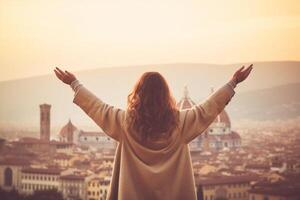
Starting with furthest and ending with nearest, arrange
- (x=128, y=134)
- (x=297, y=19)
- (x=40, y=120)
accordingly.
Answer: (x=40, y=120) → (x=297, y=19) → (x=128, y=134)

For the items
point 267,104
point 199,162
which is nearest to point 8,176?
point 199,162

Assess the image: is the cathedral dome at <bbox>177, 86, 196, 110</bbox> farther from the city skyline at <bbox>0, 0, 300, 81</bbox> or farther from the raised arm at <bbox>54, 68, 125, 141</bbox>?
the raised arm at <bbox>54, 68, 125, 141</bbox>

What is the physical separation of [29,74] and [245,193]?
5.29ft

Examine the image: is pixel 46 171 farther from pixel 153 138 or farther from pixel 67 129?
pixel 153 138

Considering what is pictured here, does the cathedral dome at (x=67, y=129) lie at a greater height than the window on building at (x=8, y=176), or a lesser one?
greater

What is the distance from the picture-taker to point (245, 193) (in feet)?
11.9

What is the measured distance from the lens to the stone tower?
390 centimetres

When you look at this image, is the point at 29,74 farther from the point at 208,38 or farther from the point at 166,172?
the point at 166,172

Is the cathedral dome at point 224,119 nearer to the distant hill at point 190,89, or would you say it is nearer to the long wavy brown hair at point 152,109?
the distant hill at point 190,89

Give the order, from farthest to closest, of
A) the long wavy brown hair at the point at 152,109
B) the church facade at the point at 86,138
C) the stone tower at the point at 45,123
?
the stone tower at the point at 45,123 < the church facade at the point at 86,138 < the long wavy brown hair at the point at 152,109

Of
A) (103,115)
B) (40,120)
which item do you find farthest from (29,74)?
(103,115)

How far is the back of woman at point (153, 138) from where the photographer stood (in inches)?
92.5

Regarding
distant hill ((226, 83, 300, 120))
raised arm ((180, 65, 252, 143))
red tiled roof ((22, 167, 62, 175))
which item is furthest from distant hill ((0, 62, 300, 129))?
raised arm ((180, 65, 252, 143))

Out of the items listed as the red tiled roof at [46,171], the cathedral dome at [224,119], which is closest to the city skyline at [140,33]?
the cathedral dome at [224,119]
